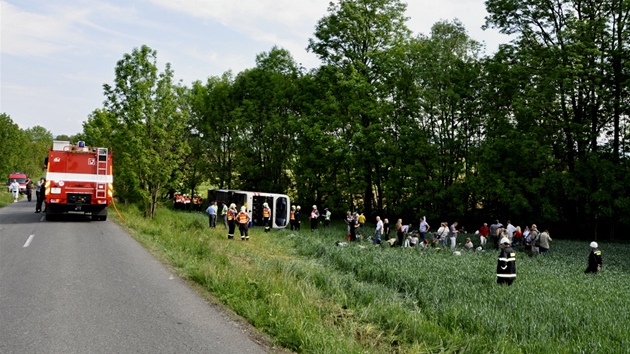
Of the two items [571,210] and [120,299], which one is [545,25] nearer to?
[571,210]

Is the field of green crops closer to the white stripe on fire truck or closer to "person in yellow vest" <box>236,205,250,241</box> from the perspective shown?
"person in yellow vest" <box>236,205,250,241</box>

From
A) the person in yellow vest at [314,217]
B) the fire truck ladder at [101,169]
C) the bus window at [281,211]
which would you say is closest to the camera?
the fire truck ladder at [101,169]

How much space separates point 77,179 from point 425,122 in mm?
24581

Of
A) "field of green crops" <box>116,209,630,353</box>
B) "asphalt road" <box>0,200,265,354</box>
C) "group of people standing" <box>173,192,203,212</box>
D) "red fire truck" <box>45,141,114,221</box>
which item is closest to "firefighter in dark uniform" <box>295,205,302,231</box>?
"red fire truck" <box>45,141,114,221</box>

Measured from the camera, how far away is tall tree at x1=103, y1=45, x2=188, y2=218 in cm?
2542

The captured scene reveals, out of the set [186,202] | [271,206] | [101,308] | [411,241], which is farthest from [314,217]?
[186,202]

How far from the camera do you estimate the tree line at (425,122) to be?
88.6 feet

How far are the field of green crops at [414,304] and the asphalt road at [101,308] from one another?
67 cm

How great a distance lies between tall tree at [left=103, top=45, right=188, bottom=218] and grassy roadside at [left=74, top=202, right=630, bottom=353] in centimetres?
1079

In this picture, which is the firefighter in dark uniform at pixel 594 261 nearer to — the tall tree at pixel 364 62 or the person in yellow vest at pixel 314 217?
the person in yellow vest at pixel 314 217

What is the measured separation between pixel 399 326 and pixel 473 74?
98.3ft

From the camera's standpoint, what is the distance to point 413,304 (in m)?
10.1

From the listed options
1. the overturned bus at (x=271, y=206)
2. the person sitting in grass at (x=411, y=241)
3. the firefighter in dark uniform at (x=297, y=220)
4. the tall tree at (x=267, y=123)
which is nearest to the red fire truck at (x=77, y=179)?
the overturned bus at (x=271, y=206)

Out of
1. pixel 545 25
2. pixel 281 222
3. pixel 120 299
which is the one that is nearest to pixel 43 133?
pixel 281 222
